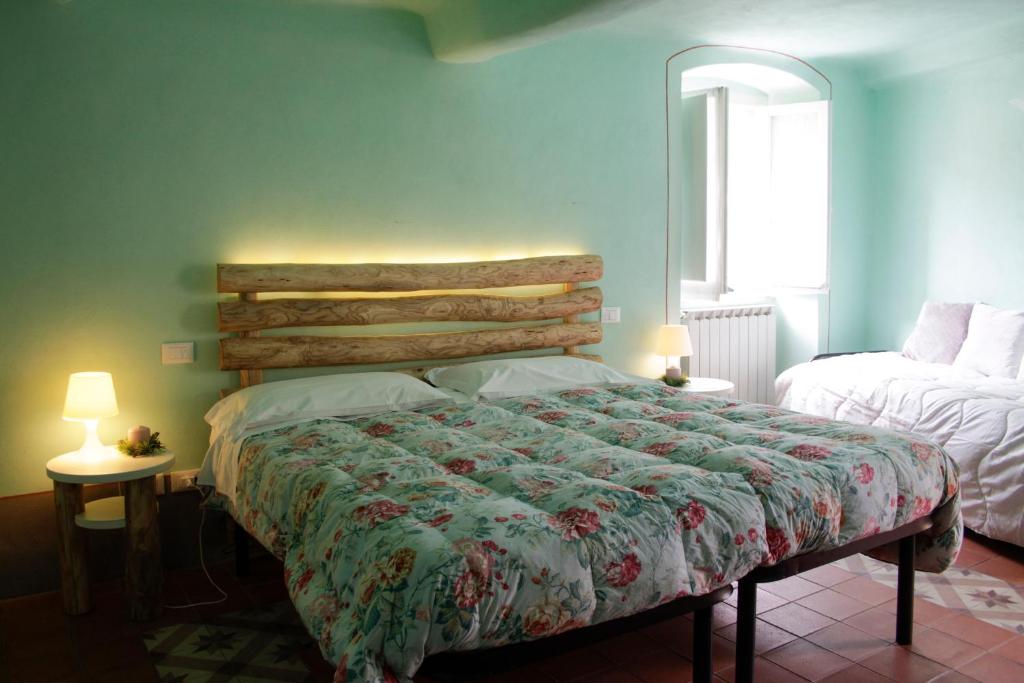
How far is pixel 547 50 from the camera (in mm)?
4680

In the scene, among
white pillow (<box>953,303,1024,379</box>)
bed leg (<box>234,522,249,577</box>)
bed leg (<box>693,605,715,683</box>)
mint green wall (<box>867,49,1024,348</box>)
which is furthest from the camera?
mint green wall (<box>867,49,1024,348</box>)

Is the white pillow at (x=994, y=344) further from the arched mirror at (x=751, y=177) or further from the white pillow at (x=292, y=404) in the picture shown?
the white pillow at (x=292, y=404)

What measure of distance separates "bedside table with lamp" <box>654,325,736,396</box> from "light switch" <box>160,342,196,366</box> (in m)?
2.58

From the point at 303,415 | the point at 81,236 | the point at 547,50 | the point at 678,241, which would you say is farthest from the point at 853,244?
the point at 81,236

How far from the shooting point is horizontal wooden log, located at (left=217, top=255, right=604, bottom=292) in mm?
3770

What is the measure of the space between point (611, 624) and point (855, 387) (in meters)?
3.06

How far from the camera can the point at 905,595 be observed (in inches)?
114

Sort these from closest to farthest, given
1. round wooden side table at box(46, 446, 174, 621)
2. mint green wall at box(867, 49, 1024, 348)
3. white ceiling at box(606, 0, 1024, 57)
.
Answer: round wooden side table at box(46, 446, 174, 621)
white ceiling at box(606, 0, 1024, 57)
mint green wall at box(867, 49, 1024, 348)

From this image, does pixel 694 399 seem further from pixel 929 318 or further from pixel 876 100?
pixel 876 100

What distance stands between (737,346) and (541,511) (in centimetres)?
384

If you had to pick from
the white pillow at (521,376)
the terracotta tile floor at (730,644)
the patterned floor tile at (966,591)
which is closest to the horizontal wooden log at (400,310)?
the white pillow at (521,376)

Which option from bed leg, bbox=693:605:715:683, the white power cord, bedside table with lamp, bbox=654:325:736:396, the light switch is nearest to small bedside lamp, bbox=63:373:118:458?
the light switch

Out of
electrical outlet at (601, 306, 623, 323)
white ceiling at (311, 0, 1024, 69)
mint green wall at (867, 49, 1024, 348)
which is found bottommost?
electrical outlet at (601, 306, 623, 323)

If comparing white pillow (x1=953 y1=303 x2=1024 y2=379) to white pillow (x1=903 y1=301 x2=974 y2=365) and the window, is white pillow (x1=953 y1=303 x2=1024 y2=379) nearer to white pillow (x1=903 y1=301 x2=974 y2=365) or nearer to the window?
white pillow (x1=903 y1=301 x2=974 y2=365)
